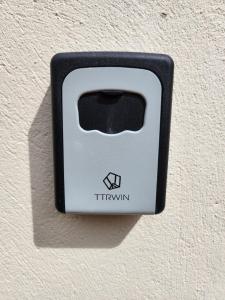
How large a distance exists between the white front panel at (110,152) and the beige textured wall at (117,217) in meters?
0.07

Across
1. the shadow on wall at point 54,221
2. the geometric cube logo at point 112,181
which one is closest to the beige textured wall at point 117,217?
the shadow on wall at point 54,221

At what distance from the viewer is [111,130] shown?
0.48 metres

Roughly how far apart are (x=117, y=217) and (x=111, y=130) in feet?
0.56

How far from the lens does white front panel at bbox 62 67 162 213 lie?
462 mm

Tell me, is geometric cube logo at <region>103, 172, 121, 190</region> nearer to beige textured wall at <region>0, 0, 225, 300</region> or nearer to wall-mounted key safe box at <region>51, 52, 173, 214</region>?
wall-mounted key safe box at <region>51, 52, 173, 214</region>

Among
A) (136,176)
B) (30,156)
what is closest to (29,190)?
(30,156)

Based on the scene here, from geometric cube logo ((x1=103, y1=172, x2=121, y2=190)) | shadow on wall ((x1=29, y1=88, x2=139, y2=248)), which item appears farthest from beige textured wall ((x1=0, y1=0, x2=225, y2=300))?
geometric cube logo ((x1=103, y1=172, x2=121, y2=190))

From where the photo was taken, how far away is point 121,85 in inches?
18.2

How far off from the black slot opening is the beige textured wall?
79 millimetres

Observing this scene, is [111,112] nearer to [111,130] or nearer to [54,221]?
[111,130]

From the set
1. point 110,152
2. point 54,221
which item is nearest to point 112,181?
point 110,152

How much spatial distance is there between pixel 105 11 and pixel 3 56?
Answer: 0.17 metres

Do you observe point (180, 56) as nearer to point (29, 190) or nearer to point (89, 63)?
point (89, 63)

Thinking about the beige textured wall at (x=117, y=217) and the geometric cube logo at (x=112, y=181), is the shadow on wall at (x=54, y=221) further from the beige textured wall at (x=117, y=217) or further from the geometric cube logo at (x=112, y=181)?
the geometric cube logo at (x=112, y=181)
